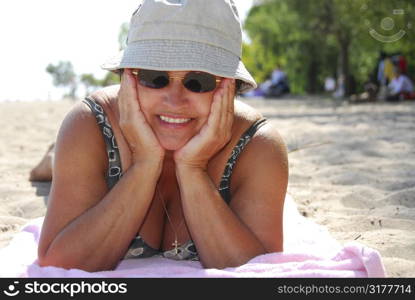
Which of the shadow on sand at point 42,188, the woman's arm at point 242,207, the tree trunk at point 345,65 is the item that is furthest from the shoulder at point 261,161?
the tree trunk at point 345,65

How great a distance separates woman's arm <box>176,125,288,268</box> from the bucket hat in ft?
1.53

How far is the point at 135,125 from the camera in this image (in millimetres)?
2549

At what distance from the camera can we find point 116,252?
2.57 m

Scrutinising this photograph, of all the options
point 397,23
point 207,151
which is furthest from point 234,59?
point 397,23

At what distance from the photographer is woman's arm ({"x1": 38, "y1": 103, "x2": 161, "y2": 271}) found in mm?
2506

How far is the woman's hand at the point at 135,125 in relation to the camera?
2.55 meters

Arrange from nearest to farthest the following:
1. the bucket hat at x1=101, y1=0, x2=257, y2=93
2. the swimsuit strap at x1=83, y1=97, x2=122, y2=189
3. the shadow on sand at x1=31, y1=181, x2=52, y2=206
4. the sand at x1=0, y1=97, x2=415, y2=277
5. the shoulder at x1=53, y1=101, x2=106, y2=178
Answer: the bucket hat at x1=101, y1=0, x2=257, y2=93, the shoulder at x1=53, y1=101, x2=106, y2=178, the swimsuit strap at x1=83, y1=97, x2=122, y2=189, the sand at x1=0, y1=97, x2=415, y2=277, the shadow on sand at x1=31, y1=181, x2=52, y2=206

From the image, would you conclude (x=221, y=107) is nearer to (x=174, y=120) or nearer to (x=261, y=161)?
(x=174, y=120)

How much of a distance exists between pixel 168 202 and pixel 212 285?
30.3 inches

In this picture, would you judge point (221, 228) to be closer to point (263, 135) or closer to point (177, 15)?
point (263, 135)

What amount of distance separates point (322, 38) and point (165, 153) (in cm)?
2489

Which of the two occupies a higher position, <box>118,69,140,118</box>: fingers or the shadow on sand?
<box>118,69,140,118</box>: fingers

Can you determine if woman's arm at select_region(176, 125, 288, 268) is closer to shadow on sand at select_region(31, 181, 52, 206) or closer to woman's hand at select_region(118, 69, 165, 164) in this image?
woman's hand at select_region(118, 69, 165, 164)

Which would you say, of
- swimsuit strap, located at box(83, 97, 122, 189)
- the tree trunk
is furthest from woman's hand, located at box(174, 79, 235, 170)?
the tree trunk
